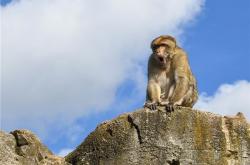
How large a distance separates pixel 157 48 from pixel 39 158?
4316 mm

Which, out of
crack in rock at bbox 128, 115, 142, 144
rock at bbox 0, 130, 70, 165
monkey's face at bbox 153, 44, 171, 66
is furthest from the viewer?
monkey's face at bbox 153, 44, 171, 66

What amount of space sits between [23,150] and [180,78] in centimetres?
416

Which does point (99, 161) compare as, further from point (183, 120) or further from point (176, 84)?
point (176, 84)

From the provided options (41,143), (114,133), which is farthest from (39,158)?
(114,133)

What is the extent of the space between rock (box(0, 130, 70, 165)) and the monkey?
10.6 ft

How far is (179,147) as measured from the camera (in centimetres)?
922

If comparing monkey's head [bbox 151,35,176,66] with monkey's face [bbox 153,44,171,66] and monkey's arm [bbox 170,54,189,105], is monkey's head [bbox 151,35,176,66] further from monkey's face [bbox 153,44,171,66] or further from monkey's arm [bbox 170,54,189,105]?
monkey's arm [bbox 170,54,189,105]

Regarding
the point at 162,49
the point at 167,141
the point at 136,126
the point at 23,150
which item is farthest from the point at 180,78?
the point at 23,150

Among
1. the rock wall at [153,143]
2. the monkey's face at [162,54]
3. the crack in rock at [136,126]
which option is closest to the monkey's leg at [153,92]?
the monkey's face at [162,54]

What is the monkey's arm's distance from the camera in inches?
475

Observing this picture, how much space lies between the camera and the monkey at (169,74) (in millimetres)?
12344

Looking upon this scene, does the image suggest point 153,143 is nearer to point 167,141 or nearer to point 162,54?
point 167,141

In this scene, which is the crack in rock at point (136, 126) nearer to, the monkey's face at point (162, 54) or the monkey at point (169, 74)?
the monkey at point (169, 74)

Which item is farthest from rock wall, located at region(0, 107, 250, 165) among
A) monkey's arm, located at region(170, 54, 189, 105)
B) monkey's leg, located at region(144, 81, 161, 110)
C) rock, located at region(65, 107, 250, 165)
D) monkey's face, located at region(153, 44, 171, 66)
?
monkey's face, located at region(153, 44, 171, 66)
